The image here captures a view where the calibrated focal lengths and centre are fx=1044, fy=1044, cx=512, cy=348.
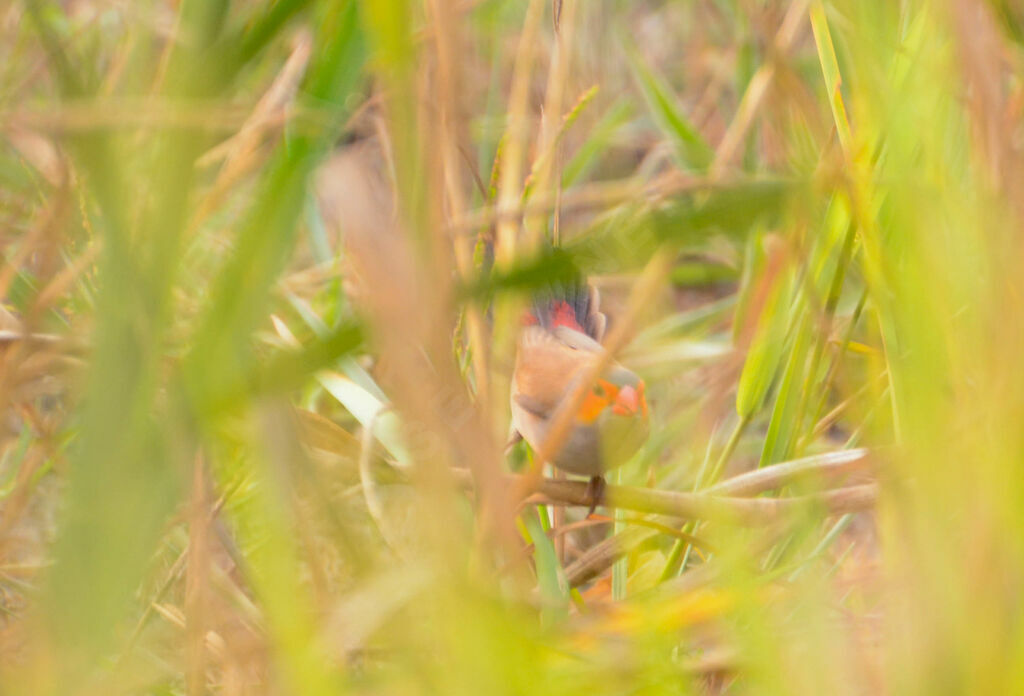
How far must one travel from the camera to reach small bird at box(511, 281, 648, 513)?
4.17 ft

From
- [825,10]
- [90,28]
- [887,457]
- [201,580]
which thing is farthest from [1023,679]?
[90,28]

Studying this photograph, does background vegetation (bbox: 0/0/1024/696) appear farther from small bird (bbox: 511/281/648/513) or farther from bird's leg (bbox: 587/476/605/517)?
small bird (bbox: 511/281/648/513)

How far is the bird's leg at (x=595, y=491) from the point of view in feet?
3.85

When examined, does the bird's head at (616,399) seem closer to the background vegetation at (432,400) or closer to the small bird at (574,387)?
the small bird at (574,387)

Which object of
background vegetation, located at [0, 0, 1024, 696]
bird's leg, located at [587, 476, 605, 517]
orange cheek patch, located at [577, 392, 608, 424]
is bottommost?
bird's leg, located at [587, 476, 605, 517]

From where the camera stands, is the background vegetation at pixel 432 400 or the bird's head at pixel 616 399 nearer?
the background vegetation at pixel 432 400

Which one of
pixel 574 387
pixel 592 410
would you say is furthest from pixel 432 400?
pixel 592 410

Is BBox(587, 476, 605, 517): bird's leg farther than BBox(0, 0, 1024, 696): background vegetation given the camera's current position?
Yes

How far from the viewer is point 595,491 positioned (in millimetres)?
1230

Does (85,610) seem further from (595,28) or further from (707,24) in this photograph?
(707,24)

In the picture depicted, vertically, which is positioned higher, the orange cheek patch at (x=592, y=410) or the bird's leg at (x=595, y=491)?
the orange cheek patch at (x=592, y=410)

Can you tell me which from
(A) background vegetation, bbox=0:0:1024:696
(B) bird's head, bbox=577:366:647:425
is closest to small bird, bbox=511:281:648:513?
(B) bird's head, bbox=577:366:647:425

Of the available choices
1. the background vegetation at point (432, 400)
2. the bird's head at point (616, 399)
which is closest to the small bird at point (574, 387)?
the bird's head at point (616, 399)

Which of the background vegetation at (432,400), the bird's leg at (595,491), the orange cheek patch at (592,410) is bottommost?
the bird's leg at (595,491)
